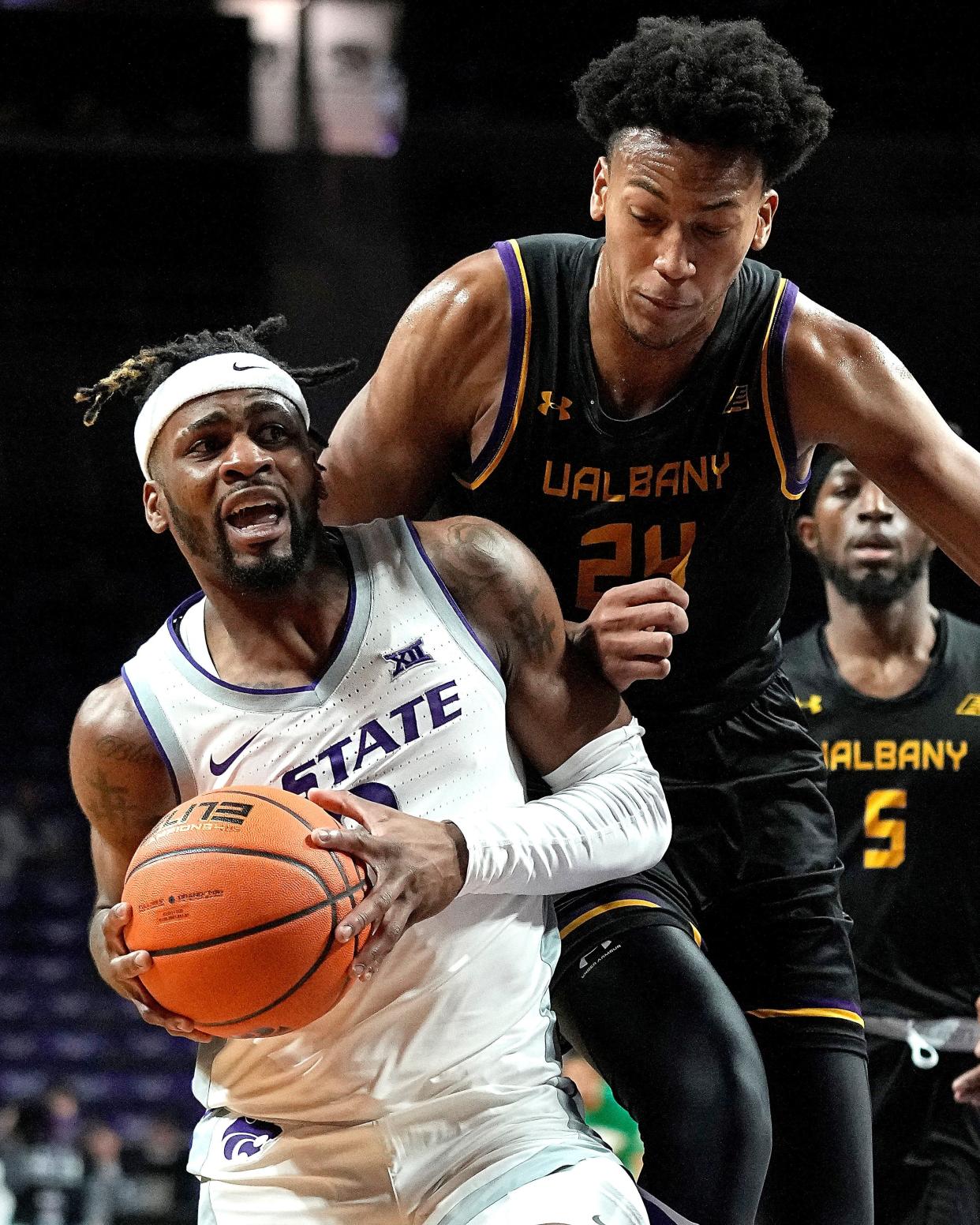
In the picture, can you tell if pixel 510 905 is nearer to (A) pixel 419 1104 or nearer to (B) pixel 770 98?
(A) pixel 419 1104

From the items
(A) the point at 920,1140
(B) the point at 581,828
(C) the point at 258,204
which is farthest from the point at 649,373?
(C) the point at 258,204

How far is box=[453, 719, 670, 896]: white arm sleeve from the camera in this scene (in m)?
2.33

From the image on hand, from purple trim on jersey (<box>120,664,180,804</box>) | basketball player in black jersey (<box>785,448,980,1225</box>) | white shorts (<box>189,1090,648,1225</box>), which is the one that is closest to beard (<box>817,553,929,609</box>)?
basketball player in black jersey (<box>785,448,980,1225</box>)

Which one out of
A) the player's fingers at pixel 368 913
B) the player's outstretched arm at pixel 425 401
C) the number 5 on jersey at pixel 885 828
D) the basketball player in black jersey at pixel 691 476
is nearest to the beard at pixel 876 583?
the number 5 on jersey at pixel 885 828

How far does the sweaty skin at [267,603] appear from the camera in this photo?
246 centimetres

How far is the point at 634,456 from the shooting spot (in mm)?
2723

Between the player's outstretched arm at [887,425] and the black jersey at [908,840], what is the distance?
5.56ft

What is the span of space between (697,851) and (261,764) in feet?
2.87

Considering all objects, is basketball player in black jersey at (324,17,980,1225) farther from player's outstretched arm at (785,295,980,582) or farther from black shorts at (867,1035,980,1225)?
black shorts at (867,1035,980,1225)

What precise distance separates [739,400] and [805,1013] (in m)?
1.07

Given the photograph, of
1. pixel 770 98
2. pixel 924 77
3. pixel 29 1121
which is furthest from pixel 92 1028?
pixel 770 98

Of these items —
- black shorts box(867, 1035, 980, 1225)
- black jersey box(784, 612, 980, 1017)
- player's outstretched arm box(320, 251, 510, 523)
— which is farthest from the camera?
black jersey box(784, 612, 980, 1017)

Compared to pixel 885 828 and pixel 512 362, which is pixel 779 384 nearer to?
pixel 512 362

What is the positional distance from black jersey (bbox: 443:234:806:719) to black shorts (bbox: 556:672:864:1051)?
0.18 metres
